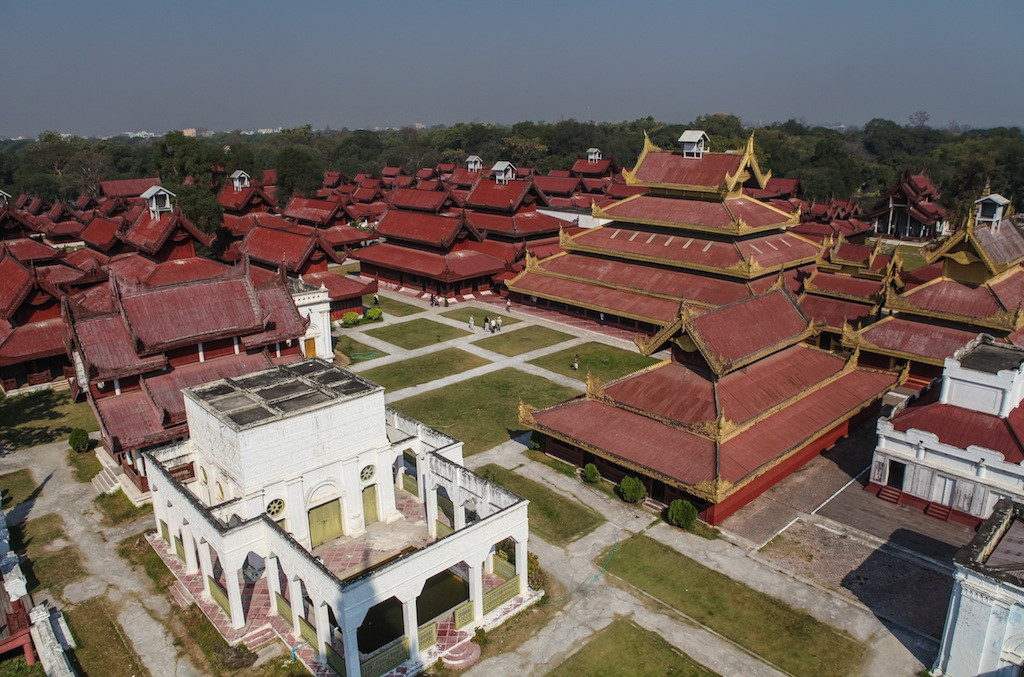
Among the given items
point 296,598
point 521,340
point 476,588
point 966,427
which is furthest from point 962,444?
point 521,340

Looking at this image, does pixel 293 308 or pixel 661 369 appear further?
pixel 293 308

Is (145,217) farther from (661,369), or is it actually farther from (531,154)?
(531,154)

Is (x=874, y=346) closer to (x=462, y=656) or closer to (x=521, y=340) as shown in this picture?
(x=521, y=340)

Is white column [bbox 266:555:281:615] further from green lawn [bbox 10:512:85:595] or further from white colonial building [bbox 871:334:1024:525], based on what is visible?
white colonial building [bbox 871:334:1024:525]

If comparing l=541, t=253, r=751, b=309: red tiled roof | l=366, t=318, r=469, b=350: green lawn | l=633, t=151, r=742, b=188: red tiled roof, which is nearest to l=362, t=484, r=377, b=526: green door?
l=366, t=318, r=469, b=350: green lawn

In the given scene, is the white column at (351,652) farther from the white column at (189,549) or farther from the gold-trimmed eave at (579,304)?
the gold-trimmed eave at (579,304)

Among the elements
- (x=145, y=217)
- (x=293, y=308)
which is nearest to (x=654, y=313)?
(x=293, y=308)

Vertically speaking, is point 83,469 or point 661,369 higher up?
point 661,369
